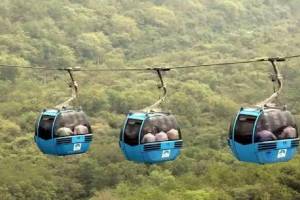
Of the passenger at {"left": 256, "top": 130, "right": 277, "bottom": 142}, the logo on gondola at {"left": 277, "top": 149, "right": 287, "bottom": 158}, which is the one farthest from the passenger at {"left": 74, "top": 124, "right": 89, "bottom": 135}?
the logo on gondola at {"left": 277, "top": 149, "right": 287, "bottom": 158}

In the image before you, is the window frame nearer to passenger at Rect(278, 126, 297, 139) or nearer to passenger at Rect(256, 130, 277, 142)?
passenger at Rect(256, 130, 277, 142)

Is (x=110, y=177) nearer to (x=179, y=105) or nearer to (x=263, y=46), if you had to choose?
(x=179, y=105)

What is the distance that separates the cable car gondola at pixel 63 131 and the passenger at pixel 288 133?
170 inches

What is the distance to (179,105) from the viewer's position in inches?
2899

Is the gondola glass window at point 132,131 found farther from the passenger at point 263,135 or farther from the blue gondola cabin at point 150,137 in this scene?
the passenger at point 263,135

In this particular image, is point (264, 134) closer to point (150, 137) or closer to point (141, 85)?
point (150, 137)

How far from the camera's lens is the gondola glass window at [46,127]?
43.1 feet

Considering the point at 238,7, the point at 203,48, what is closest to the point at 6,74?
the point at 203,48

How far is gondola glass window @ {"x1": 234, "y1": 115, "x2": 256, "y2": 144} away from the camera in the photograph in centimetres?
1058

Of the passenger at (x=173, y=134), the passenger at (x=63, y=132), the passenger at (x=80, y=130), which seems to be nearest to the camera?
the passenger at (x=173, y=134)

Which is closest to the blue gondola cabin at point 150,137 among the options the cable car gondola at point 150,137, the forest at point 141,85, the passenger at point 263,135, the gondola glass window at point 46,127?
the cable car gondola at point 150,137

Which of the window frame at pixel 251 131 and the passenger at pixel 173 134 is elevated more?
the window frame at pixel 251 131

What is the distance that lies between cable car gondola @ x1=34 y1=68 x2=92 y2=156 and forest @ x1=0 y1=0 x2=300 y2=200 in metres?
26.6

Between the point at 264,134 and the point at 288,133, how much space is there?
50cm
